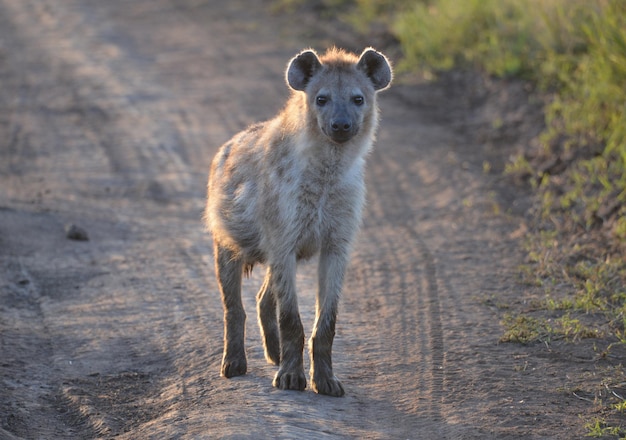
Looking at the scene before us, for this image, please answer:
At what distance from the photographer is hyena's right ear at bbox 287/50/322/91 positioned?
4.79 metres

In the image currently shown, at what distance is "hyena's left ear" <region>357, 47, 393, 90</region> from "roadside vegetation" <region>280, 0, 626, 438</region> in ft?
4.75

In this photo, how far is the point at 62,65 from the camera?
1133 centimetres

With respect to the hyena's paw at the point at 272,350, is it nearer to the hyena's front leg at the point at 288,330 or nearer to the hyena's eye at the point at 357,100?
the hyena's front leg at the point at 288,330

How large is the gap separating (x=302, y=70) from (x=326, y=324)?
4.15 feet

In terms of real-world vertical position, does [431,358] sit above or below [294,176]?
below

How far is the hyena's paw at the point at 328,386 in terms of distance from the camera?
4.37 m

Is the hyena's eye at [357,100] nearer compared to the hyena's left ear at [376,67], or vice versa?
the hyena's eye at [357,100]

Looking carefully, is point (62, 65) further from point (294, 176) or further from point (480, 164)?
point (294, 176)

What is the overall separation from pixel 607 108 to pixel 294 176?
4245 mm

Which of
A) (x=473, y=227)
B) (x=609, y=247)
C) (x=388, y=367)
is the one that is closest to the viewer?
(x=388, y=367)

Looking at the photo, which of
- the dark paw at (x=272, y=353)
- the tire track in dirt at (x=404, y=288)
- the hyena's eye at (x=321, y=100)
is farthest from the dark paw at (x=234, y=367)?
the hyena's eye at (x=321, y=100)

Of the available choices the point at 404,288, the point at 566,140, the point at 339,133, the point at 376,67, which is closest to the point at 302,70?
the point at 376,67

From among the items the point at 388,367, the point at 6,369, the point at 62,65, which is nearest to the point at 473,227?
the point at 388,367

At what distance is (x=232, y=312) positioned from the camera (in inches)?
188
